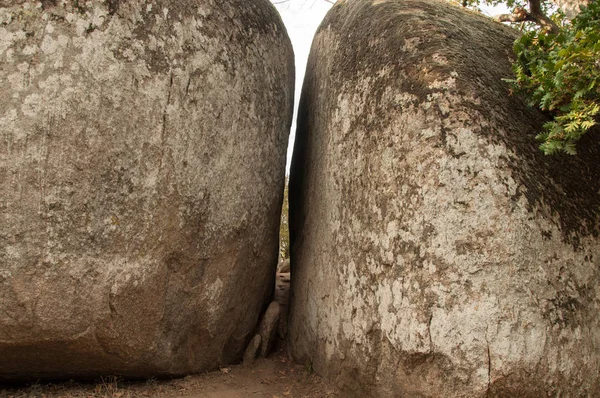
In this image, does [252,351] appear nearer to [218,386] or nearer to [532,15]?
[218,386]

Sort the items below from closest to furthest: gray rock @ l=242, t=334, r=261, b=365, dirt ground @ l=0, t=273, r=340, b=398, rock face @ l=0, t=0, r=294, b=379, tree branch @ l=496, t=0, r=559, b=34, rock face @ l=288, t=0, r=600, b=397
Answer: rock face @ l=288, t=0, r=600, b=397 → rock face @ l=0, t=0, r=294, b=379 → dirt ground @ l=0, t=273, r=340, b=398 → gray rock @ l=242, t=334, r=261, b=365 → tree branch @ l=496, t=0, r=559, b=34

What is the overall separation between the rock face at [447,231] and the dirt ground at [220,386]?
0.65 feet

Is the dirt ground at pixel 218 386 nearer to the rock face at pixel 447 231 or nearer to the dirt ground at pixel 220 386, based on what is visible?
the dirt ground at pixel 220 386

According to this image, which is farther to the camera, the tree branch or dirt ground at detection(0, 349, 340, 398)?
the tree branch

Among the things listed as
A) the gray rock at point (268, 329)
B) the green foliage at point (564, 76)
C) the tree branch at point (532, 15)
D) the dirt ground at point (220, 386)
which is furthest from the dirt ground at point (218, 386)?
the tree branch at point (532, 15)

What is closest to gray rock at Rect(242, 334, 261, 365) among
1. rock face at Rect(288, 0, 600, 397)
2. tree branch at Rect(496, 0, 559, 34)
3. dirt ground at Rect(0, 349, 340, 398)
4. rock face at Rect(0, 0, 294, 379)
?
dirt ground at Rect(0, 349, 340, 398)

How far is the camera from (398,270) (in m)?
2.86

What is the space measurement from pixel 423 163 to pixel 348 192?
61cm

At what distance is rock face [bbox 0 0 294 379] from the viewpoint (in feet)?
9.55

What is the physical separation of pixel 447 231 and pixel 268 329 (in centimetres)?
175

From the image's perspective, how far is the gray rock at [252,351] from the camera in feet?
12.8

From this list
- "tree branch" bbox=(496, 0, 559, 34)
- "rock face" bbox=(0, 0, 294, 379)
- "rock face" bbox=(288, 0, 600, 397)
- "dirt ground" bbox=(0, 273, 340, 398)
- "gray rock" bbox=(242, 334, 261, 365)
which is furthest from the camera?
"tree branch" bbox=(496, 0, 559, 34)

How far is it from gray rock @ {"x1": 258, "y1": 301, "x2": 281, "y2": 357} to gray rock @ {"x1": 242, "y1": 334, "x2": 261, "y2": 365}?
0.05 meters

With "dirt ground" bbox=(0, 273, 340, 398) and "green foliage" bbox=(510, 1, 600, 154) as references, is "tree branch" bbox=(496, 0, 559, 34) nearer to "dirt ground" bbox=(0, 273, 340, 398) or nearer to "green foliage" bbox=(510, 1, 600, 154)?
"green foliage" bbox=(510, 1, 600, 154)
